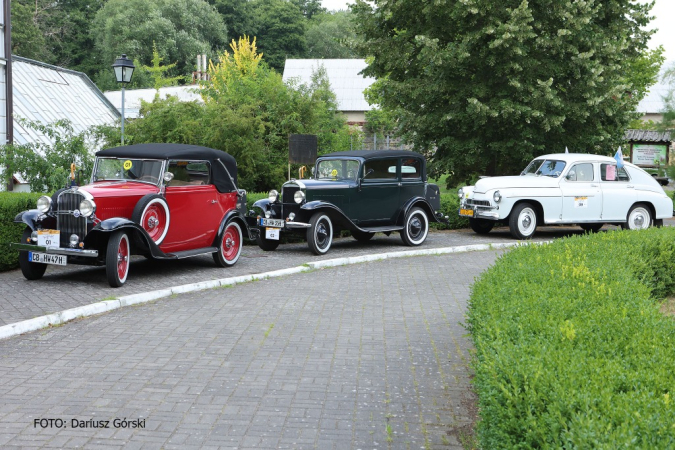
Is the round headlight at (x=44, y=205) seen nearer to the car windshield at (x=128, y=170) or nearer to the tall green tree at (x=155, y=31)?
the car windshield at (x=128, y=170)

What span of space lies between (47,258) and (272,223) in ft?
15.8

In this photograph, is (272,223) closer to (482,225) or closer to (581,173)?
(482,225)

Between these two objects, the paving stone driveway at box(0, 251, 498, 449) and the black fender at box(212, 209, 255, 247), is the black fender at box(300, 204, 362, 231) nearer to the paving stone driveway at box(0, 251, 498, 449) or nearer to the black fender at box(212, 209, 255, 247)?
the black fender at box(212, 209, 255, 247)

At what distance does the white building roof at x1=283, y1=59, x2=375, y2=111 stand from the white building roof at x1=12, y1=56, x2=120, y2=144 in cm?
2370

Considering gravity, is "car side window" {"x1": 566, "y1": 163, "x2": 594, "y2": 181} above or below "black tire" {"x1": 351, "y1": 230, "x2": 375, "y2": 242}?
above

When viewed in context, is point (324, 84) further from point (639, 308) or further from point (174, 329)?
point (639, 308)

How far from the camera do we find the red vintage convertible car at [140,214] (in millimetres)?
9633

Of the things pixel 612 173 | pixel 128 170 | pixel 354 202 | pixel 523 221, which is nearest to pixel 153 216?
pixel 128 170

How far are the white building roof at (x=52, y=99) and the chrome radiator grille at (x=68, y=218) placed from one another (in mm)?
12754

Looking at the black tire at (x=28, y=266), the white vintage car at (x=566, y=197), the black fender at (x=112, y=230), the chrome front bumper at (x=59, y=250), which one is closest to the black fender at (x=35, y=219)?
the black tire at (x=28, y=266)

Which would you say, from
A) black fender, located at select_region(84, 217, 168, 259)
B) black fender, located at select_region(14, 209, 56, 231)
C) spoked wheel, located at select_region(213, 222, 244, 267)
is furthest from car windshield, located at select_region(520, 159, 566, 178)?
black fender, located at select_region(14, 209, 56, 231)

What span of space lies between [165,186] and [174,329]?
3.74 meters

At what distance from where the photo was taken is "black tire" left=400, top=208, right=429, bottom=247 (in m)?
15.2

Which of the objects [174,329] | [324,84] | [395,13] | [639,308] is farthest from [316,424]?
[324,84]
